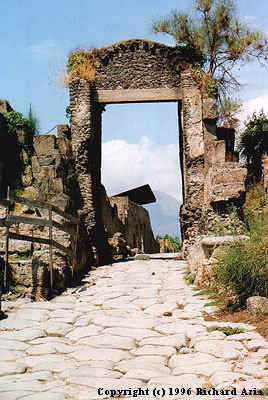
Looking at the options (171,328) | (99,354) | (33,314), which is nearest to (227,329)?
(171,328)

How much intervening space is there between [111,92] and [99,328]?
9714 mm

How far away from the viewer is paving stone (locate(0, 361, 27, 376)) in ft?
13.5

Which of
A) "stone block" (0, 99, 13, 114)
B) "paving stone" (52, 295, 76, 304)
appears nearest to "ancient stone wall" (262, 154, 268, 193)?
"stone block" (0, 99, 13, 114)

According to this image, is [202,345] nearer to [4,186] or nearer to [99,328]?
[99,328]

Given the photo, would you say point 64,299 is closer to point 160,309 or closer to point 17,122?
point 160,309

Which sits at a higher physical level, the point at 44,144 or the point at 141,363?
the point at 44,144

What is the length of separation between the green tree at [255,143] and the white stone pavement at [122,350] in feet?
29.6

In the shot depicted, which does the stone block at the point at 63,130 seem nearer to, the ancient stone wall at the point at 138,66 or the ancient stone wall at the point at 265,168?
the ancient stone wall at the point at 138,66

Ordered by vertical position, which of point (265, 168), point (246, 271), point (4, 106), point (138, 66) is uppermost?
point (138, 66)

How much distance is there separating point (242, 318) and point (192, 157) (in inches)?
342

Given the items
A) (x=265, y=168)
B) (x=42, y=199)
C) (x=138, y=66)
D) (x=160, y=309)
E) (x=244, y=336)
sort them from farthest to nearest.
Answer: (x=265, y=168) < (x=138, y=66) < (x=42, y=199) < (x=160, y=309) < (x=244, y=336)

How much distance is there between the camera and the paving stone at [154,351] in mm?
4613

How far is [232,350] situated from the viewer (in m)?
4.49

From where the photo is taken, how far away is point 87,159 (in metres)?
13.9
